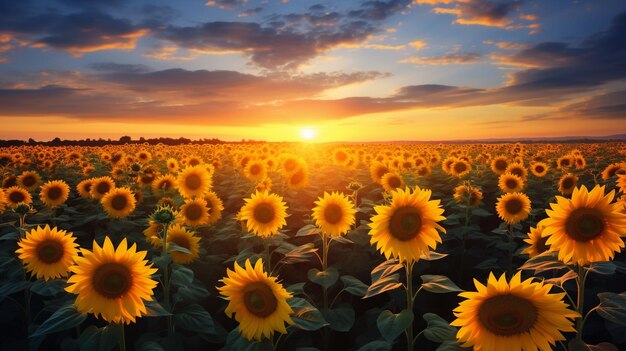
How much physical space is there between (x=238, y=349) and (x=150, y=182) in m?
8.12

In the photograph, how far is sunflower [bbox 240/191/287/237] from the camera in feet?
18.0

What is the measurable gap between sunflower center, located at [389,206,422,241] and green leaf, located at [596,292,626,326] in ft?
4.76

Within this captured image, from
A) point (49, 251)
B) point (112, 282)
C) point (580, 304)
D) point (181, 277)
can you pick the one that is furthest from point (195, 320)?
point (580, 304)

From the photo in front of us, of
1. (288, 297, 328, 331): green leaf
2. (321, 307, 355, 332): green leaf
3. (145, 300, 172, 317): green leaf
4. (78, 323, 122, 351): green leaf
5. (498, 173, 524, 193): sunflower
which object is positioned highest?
(498, 173, 524, 193): sunflower

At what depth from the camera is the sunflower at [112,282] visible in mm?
3273

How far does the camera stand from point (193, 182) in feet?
29.1

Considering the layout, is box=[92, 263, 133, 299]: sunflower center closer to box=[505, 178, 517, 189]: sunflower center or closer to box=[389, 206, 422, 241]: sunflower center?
box=[389, 206, 422, 241]: sunflower center

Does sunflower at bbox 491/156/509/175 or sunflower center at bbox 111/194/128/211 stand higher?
sunflower at bbox 491/156/509/175

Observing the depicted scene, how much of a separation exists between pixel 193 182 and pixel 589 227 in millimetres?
7388

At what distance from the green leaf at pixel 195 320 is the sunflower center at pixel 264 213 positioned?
158 centimetres

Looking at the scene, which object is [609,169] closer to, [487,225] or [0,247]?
[487,225]

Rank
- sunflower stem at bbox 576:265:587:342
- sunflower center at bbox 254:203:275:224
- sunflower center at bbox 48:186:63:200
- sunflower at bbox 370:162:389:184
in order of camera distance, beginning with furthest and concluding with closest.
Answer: sunflower at bbox 370:162:389:184
sunflower center at bbox 48:186:63:200
sunflower center at bbox 254:203:275:224
sunflower stem at bbox 576:265:587:342

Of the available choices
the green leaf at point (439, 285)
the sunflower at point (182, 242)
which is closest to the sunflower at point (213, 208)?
the sunflower at point (182, 242)

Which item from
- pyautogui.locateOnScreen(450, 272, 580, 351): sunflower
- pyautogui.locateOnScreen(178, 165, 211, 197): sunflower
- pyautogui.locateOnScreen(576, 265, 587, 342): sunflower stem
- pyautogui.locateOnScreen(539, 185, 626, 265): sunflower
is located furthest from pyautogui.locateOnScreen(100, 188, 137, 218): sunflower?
pyautogui.locateOnScreen(576, 265, 587, 342): sunflower stem
